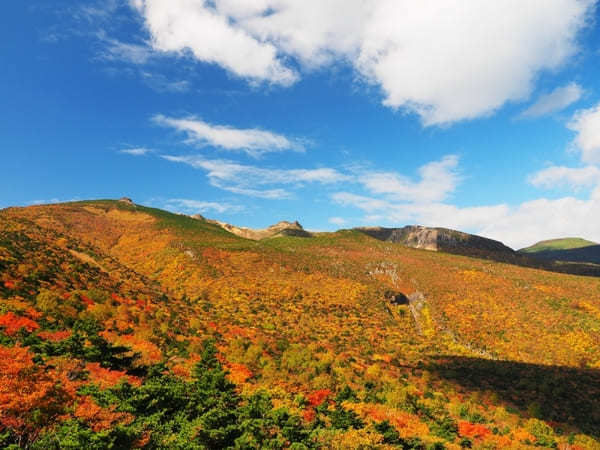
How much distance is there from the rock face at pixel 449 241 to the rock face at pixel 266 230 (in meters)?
42.1

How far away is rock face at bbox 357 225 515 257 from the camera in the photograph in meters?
131

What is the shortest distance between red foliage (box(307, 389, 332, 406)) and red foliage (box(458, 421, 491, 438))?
9.05 meters

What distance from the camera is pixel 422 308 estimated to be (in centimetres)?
5928

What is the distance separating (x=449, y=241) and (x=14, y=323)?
14629cm

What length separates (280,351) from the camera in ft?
108

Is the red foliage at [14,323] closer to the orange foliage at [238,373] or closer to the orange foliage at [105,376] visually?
the orange foliage at [105,376]

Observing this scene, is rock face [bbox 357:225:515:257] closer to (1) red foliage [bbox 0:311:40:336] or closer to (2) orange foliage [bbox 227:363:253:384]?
(2) orange foliage [bbox 227:363:253:384]

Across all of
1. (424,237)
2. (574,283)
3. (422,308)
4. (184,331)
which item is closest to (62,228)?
(184,331)

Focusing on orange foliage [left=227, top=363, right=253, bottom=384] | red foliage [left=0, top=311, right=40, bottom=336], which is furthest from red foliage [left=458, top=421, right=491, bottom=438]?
red foliage [left=0, top=311, right=40, bottom=336]

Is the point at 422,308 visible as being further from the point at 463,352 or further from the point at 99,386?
the point at 99,386

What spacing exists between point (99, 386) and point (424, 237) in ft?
488

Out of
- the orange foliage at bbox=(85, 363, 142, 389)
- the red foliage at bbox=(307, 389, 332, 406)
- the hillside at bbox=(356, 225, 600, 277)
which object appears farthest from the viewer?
the hillside at bbox=(356, 225, 600, 277)

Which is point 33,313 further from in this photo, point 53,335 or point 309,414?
point 309,414

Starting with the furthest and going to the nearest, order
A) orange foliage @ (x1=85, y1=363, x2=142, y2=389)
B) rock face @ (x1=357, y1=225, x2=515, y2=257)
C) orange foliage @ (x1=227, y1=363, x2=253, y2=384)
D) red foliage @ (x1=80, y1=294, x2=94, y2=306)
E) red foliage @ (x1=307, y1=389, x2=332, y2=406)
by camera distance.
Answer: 1. rock face @ (x1=357, y1=225, x2=515, y2=257)
2. red foliage @ (x1=80, y1=294, x2=94, y2=306)
3. orange foliage @ (x1=227, y1=363, x2=253, y2=384)
4. red foliage @ (x1=307, y1=389, x2=332, y2=406)
5. orange foliage @ (x1=85, y1=363, x2=142, y2=389)
